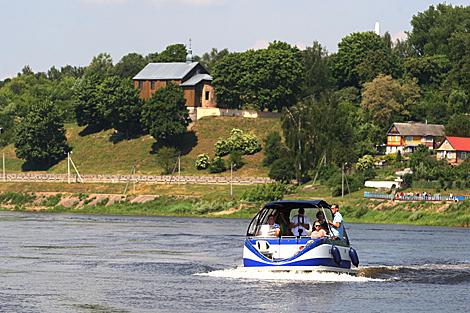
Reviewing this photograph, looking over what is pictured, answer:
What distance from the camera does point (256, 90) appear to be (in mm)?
180500

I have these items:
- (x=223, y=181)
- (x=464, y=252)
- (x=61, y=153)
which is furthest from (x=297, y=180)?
(x=464, y=252)

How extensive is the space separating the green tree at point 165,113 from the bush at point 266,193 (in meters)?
41.5

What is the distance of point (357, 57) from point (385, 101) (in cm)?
2273

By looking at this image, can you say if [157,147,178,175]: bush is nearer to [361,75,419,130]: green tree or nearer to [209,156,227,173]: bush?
[209,156,227,173]: bush

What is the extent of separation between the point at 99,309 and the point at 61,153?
137516 mm

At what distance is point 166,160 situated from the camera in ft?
529

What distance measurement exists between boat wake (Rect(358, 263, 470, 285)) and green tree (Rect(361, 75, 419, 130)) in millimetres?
109336

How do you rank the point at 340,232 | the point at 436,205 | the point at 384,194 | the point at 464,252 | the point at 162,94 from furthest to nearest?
the point at 162,94 < the point at 384,194 < the point at 436,205 < the point at 464,252 < the point at 340,232

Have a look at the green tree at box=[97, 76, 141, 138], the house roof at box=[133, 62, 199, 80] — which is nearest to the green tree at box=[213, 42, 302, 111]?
the house roof at box=[133, 62, 199, 80]

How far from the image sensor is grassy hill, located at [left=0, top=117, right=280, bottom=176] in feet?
552

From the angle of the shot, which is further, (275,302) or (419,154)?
(419,154)

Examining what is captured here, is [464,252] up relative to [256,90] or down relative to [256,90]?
down

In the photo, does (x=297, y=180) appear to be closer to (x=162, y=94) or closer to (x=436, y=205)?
(x=436, y=205)

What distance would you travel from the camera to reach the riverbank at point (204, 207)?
369 feet
